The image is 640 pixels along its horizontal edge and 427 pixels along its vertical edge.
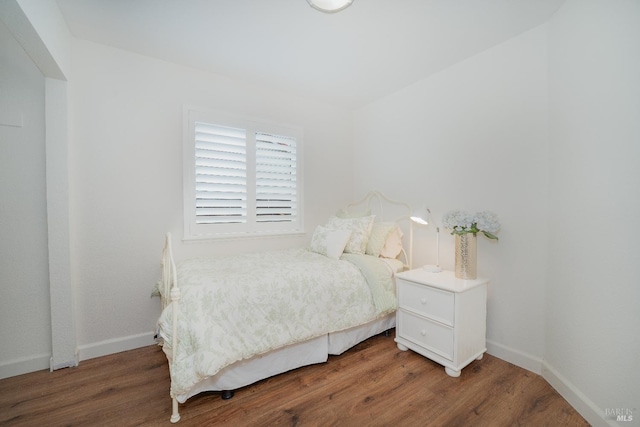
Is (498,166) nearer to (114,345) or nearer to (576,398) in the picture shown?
(576,398)

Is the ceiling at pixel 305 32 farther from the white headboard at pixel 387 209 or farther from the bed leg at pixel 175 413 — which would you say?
the bed leg at pixel 175 413

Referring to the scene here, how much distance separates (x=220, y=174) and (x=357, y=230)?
150cm

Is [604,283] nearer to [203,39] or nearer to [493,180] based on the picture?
[493,180]

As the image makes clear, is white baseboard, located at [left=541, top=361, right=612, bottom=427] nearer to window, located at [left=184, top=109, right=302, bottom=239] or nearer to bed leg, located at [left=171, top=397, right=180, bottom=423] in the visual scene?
bed leg, located at [left=171, top=397, right=180, bottom=423]

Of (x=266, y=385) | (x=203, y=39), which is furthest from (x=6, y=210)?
(x=266, y=385)

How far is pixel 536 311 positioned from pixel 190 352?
7.84ft

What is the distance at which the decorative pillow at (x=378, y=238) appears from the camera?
2684 millimetres

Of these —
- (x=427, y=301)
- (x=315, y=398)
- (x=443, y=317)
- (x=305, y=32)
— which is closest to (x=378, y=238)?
(x=427, y=301)

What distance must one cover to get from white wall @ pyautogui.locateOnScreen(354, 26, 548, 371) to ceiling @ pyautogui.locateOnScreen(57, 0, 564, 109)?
0.24 m

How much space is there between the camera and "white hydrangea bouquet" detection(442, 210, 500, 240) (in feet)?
6.68

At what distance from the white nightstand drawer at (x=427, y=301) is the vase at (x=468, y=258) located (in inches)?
11.6

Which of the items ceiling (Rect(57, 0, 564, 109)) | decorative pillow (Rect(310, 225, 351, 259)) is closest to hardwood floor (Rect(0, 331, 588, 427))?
decorative pillow (Rect(310, 225, 351, 259))

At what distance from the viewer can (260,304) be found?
69.4 inches

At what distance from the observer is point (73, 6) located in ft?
5.93
